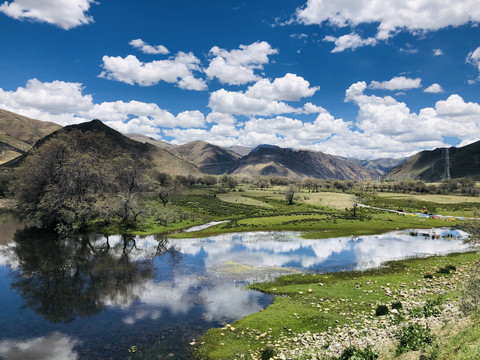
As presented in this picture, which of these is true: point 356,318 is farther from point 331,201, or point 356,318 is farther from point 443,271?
point 331,201

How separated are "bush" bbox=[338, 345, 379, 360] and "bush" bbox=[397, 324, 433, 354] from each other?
1.52 m

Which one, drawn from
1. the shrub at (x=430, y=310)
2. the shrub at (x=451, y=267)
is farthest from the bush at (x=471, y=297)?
the shrub at (x=451, y=267)

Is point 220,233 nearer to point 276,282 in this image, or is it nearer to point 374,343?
point 276,282

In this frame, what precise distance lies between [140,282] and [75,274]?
9970 millimetres

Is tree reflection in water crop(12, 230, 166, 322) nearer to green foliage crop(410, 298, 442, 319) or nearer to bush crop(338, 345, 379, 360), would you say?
bush crop(338, 345, 379, 360)

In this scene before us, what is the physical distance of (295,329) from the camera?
2414 cm

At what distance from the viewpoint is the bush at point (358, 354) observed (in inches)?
651

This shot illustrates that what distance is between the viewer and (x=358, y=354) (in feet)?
55.6

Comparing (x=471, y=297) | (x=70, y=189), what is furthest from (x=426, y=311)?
(x=70, y=189)

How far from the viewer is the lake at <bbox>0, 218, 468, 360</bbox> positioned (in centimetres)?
2325

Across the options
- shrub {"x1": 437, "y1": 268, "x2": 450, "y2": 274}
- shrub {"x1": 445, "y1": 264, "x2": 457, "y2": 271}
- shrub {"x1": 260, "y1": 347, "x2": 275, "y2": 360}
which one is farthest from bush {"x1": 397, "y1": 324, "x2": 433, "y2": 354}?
shrub {"x1": 445, "y1": 264, "x2": 457, "y2": 271}

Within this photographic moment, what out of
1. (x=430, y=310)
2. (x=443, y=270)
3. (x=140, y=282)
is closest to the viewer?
(x=430, y=310)

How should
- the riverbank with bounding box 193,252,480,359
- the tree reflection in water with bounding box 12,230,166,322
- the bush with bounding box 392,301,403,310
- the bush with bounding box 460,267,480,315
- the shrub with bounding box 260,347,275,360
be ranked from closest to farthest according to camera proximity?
the riverbank with bounding box 193,252,480,359 → the shrub with bounding box 260,347,275,360 → the bush with bounding box 460,267,480,315 → the bush with bounding box 392,301,403,310 → the tree reflection in water with bounding box 12,230,166,322

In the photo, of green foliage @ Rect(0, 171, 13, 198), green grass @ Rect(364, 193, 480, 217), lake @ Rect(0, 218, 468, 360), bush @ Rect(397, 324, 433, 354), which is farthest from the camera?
green foliage @ Rect(0, 171, 13, 198)
